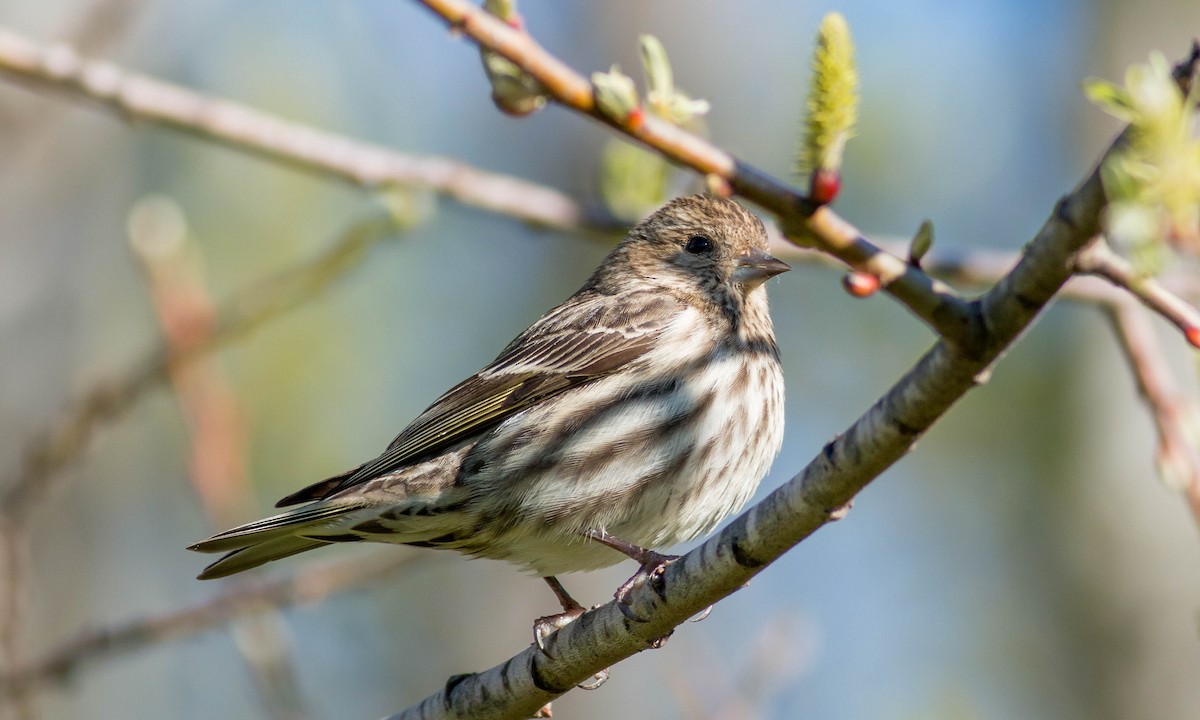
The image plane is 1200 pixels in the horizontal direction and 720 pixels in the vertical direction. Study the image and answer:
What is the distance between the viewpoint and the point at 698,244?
7.00m

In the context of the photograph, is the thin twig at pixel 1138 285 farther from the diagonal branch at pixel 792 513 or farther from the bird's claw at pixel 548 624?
the bird's claw at pixel 548 624

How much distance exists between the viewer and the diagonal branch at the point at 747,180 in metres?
2.67

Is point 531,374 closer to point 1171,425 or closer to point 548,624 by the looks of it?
point 548,624

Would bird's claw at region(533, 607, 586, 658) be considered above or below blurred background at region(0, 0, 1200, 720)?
below

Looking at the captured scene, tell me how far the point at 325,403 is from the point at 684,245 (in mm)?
5501

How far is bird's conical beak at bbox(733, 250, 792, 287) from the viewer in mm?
6402

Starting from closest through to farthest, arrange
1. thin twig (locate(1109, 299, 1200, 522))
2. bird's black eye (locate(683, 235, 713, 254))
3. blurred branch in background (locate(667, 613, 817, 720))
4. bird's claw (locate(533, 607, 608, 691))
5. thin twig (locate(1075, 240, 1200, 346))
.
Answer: thin twig (locate(1075, 240, 1200, 346)) → thin twig (locate(1109, 299, 1200, 522)) → bird's claw (locate(533, 607, 608, 691)) → blurred branch in background (locate(667, 613, 817, 720)) → bird's black eye (locate(683, 235, 713, 254))

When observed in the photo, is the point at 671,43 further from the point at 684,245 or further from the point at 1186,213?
the point at 1186,213

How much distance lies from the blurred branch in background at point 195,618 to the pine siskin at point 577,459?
1.16 feet

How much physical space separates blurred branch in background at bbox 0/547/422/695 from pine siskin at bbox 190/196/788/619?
0.35m

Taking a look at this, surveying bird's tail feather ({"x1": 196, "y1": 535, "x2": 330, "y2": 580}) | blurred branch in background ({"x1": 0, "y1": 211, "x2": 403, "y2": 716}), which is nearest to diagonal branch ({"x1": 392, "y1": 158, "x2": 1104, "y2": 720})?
bird's tail feather ({"x1": 196, "y1": 535, "x2": 330, "y2": 580})

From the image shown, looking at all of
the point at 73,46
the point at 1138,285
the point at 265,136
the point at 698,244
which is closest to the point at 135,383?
the point at 265,136

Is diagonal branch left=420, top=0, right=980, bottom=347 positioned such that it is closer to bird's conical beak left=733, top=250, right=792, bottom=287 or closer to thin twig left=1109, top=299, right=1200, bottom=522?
thin twig left=1109, top=299, right=1200, bottom=522

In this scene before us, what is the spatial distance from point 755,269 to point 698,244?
1.91 ft
